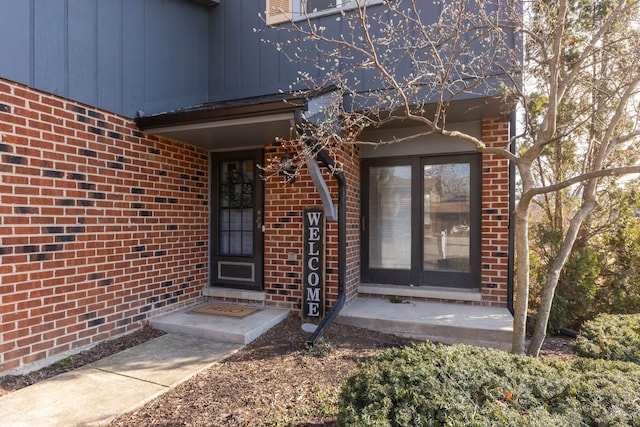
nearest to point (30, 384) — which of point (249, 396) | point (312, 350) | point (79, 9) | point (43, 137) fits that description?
point (249, 396)

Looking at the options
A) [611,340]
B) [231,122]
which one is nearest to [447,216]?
[611,340]

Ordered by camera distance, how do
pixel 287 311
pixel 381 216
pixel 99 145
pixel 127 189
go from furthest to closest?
pixel 381 216 < pixel 287 311 < pixel 127 189 < pixel 99 145

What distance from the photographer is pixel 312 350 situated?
347cm

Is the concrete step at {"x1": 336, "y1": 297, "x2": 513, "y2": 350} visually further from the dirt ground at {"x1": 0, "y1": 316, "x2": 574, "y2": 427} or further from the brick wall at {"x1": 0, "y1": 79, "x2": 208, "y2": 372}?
the brick wall at {"x1": 0, "y1": 79, "x2": 208, "y2": 372}

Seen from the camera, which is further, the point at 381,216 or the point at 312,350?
the point at 381,216

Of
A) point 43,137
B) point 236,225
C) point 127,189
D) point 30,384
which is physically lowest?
point 30,384

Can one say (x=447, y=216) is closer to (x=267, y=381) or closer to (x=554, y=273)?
(x=554, y=273)

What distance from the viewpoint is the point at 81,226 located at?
11.3 feet

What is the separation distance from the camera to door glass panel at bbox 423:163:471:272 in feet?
15.8

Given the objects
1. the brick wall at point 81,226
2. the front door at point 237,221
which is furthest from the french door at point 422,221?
the brick wall at point 81,226

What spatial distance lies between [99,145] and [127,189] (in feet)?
1.74

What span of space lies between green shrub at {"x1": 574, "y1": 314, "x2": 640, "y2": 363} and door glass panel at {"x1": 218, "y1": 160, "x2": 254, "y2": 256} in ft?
12.3

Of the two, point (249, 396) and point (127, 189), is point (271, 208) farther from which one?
point (249, 396)

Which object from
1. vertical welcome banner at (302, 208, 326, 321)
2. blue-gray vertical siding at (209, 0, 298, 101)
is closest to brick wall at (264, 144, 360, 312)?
vertical welcome banner at (302, 208, 326, 321)
